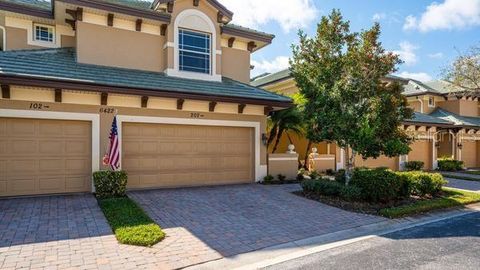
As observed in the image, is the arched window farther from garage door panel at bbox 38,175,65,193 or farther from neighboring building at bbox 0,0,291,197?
garage door panel at bbox 38,175,65,193

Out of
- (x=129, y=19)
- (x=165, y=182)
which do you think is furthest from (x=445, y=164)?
(x=129, y=19)

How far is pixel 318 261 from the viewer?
19.4 feet

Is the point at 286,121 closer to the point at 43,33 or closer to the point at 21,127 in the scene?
the point at 21,127

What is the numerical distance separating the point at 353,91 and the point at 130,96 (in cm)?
748

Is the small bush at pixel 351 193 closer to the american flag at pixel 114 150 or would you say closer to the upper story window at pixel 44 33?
the american flag at pixel 114 150

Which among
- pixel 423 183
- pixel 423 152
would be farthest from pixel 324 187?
pixel 423 152

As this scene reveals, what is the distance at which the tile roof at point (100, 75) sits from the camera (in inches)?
393

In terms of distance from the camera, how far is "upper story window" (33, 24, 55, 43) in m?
13.3

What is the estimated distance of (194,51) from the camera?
45.7 feet

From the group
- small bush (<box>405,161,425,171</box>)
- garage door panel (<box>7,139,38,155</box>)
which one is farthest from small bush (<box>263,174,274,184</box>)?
small bush (<box>405,161,425,171</box>)

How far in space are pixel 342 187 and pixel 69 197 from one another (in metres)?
8.76

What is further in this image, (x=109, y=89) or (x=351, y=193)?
(x=351, y=193)

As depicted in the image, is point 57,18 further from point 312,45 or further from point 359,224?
point 359,224

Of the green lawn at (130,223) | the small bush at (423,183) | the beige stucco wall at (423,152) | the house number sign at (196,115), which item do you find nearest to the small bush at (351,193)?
the small bush at (423,183)
